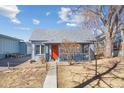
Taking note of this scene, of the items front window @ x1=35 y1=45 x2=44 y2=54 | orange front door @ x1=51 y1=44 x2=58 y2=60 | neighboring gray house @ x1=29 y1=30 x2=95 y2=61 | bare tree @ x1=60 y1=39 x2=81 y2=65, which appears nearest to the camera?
bare tree @ x1=60 y1=39 x2=81 y2=65

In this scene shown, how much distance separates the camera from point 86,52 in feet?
65.0

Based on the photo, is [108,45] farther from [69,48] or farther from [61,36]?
[69,48]

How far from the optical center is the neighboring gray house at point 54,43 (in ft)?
59.8

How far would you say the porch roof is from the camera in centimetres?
1880

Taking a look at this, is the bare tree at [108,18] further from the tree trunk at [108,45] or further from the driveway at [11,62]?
the driveway at [11,62]

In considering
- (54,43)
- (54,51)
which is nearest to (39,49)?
(54,51)

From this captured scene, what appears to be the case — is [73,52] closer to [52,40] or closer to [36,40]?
[52,40]

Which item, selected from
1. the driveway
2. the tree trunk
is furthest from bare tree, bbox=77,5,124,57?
the driveway

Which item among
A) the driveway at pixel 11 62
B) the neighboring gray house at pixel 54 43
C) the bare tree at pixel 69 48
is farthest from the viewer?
the neighboring gray house at pixel 54 43

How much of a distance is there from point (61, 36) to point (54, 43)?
1741 millimetres

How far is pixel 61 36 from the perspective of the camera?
19812mm

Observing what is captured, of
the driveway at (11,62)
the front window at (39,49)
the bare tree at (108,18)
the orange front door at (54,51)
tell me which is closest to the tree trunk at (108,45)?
the bare tree at (108,18)

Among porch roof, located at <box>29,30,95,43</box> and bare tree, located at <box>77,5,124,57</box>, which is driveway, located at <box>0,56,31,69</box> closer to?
porch roof, located at <box>29,30,95,43</box>
